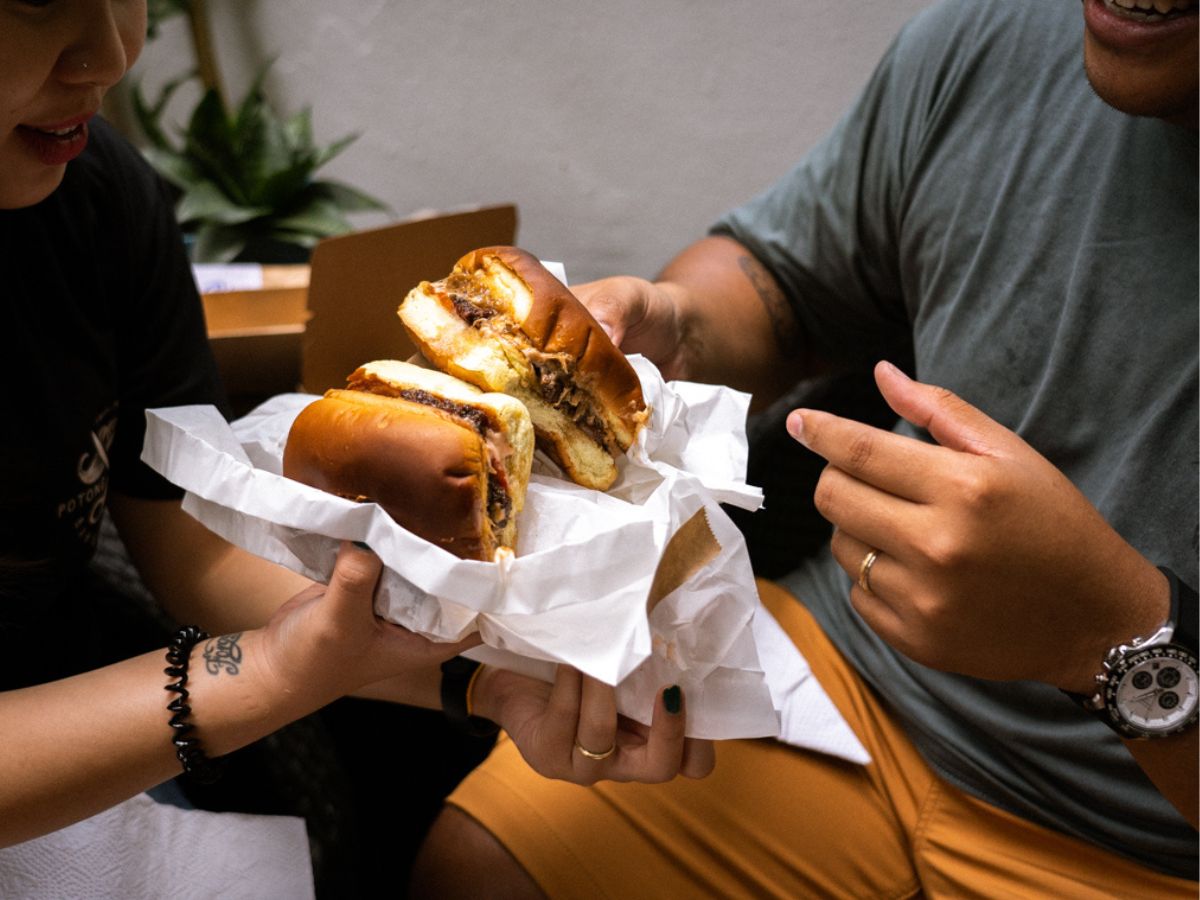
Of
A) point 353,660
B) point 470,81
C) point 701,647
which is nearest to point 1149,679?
point 701,647

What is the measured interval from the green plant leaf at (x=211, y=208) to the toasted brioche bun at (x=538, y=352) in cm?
123

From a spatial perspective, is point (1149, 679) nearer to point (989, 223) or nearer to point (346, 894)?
point (989, 223)

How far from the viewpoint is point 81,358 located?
971mm

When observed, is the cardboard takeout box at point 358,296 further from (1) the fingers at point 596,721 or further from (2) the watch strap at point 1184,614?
(2) the watch strap at point 1184,614

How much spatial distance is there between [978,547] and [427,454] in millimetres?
470

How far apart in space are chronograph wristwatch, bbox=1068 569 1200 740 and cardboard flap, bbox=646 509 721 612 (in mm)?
376

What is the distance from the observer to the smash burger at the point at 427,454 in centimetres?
74

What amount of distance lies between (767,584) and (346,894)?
0.70 meters

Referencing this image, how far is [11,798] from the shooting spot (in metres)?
0.82

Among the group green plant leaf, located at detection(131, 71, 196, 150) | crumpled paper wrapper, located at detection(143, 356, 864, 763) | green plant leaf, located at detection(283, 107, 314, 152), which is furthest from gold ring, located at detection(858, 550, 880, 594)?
green plant leaf, located at detection(131, 71, 196, 150)

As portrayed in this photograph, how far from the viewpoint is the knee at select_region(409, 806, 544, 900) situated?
3.68 ft

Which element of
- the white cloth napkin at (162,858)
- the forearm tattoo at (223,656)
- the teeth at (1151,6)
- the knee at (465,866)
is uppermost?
the teeth at (1151,6)

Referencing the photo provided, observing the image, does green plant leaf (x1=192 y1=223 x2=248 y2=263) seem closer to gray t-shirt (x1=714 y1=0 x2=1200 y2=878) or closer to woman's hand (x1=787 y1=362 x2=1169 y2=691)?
gray t-shirt (x1=714 y1=0 x2=1200 y2=878)

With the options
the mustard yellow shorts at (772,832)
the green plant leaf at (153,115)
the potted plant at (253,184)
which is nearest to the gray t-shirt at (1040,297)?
the mustard yellow shorts at (772,832)
